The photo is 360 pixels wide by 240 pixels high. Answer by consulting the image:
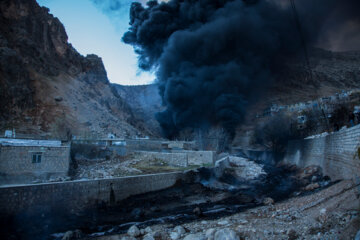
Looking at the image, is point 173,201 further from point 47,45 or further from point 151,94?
point 151,94

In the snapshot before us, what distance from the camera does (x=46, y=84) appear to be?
118 feet

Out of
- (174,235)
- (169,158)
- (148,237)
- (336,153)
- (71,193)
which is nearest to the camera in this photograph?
(148,237)

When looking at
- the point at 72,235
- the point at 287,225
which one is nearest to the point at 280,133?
the point at 287,225

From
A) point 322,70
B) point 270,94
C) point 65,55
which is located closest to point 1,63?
point 65,55

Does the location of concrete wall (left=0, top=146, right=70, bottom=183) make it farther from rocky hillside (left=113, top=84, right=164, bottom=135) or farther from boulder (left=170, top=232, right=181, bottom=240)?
rocky hillside (left=113, top=84, right=164, bottom=135)

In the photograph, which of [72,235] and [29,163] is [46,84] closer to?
[29,163]

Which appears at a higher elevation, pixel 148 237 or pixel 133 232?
pixel 148 237

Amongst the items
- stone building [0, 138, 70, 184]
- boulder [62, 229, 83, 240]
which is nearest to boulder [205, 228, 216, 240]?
boulder [62, 229, 83, 240]

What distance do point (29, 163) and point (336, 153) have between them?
666 inches

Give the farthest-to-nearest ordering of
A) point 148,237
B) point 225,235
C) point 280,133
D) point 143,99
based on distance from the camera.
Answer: point 143,99
point 280,133
point 148,237
point 225,235

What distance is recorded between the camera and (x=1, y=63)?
2983 cm

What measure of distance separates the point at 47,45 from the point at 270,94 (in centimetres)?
5351

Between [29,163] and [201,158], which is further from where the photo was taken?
[201,158]

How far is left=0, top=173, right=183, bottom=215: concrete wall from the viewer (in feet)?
29.2
